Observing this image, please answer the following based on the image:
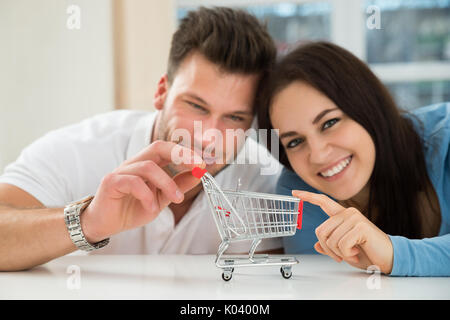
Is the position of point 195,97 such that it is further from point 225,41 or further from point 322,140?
point 322,140

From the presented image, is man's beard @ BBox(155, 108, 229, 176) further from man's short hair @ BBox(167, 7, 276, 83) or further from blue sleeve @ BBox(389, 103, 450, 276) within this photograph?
blue sleeve @ BBox(389, 103, 450, 276)

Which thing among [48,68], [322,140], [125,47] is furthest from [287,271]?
[125,47]

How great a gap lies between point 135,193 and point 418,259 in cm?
58

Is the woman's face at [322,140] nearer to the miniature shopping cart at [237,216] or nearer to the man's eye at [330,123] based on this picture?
the man's eye at [330,123]

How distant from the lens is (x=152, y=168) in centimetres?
97

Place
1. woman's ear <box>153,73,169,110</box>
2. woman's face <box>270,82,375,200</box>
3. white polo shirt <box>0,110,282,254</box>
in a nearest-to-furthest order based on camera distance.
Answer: woman's face <box>270,82,375,200</box> < white polo shirt <box>0,110,282,254</box> < woman's ear <box>153,73,169,110</box>

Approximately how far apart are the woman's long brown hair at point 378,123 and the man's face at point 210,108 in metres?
0.06

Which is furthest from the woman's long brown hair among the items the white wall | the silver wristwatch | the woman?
the white wall

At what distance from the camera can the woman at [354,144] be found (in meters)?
1.20

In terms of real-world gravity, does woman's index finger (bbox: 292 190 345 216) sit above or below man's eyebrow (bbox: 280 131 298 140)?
below

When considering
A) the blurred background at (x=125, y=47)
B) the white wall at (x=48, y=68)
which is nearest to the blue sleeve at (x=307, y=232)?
the blurred background at (x=125, y=47)

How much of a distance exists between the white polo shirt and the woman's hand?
1.59ft

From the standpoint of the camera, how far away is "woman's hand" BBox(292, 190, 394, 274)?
0.91m
